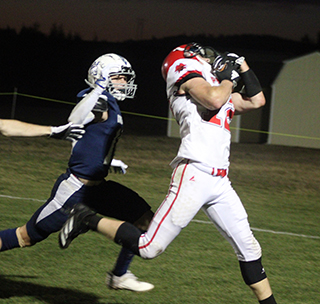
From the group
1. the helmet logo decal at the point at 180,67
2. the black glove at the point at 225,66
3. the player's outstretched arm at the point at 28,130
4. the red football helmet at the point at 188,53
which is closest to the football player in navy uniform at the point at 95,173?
the player's outstretched arm at the point at 28,130

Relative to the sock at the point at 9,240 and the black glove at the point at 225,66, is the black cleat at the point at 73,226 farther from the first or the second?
the black glove at the point at 225,66

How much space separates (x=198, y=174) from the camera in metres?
3.75

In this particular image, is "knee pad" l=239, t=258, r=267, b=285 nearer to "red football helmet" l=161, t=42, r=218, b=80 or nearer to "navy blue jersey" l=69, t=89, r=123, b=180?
"navy blue jersey" l=69, t=89, r=123, b=180

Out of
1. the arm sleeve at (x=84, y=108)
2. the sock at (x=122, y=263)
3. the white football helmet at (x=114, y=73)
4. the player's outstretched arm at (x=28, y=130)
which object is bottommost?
the sock at (x=122, y=263)

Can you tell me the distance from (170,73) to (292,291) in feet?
7.68

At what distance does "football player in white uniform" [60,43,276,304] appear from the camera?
12.3 ft

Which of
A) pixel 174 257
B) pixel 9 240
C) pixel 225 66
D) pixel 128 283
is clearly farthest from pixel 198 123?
pixel 174 257

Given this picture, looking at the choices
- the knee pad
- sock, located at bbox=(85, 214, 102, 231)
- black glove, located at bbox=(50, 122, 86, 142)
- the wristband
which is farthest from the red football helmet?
the knee pad

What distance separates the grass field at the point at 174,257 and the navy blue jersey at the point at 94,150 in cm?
103

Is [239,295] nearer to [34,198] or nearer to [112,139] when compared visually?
[112,139]

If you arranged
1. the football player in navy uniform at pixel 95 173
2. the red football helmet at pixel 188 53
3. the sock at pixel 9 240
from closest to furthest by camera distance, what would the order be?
the red football helmet at pixel 188 53, the football player in navy uniform at pixel 95 173, the sock at pixel 9 240

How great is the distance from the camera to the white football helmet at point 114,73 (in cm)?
427

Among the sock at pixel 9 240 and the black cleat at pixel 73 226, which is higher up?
the black cleat at pixel 73 226

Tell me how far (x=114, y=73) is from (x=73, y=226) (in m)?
1.19
